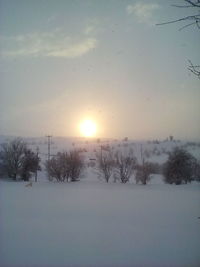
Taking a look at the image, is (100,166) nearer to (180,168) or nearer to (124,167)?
(124,167)

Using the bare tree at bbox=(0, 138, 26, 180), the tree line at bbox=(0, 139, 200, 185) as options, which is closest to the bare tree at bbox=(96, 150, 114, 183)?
the tree line at bbox=(0, 139, 200, 185)

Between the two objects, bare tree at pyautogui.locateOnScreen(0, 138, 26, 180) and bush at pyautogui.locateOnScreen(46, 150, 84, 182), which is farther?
bare tree at pyautogui.locateOnScreen(0, 138, 26, 180)

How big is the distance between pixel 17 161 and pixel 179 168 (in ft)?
49.7

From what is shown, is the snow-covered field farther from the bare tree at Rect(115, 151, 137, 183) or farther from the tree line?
the bare tree at Rect(115, 151, 137, 183)

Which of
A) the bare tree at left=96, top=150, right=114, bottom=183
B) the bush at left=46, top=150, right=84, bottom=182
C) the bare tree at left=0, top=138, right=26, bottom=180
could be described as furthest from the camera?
the bare tree at left=96, top=150, right=114, bottom=183

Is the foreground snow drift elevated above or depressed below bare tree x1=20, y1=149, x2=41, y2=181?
below

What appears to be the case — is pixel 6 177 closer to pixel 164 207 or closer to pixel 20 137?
pixel 20 137

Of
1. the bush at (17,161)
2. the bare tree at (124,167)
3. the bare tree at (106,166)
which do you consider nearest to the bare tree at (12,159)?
the bush at (17,161)

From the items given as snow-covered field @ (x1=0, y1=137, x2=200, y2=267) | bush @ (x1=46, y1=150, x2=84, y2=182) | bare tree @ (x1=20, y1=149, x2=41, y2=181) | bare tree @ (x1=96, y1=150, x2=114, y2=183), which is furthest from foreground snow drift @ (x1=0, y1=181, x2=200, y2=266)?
bare tree @ (x1=96, y1=150, x2=114, y2=183)

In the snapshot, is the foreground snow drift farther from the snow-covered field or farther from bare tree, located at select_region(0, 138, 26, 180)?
bare tree, located at select_region(0, 138, 26, 180)

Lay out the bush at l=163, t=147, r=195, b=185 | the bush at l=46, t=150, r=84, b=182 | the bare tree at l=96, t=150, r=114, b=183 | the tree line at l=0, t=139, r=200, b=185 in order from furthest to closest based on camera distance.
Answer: the bare tree at l=96, t=150, r=114, b=183
the bush at l=46, t=150, r=84, b=182
the tree line at l=0, t=139, r=200, b=185
the bush at l=163, t=147, r=195, b=185

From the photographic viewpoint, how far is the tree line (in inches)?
1131

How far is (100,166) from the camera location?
106 feet

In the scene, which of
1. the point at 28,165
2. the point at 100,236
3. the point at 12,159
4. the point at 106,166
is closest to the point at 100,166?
the point at 106,166
